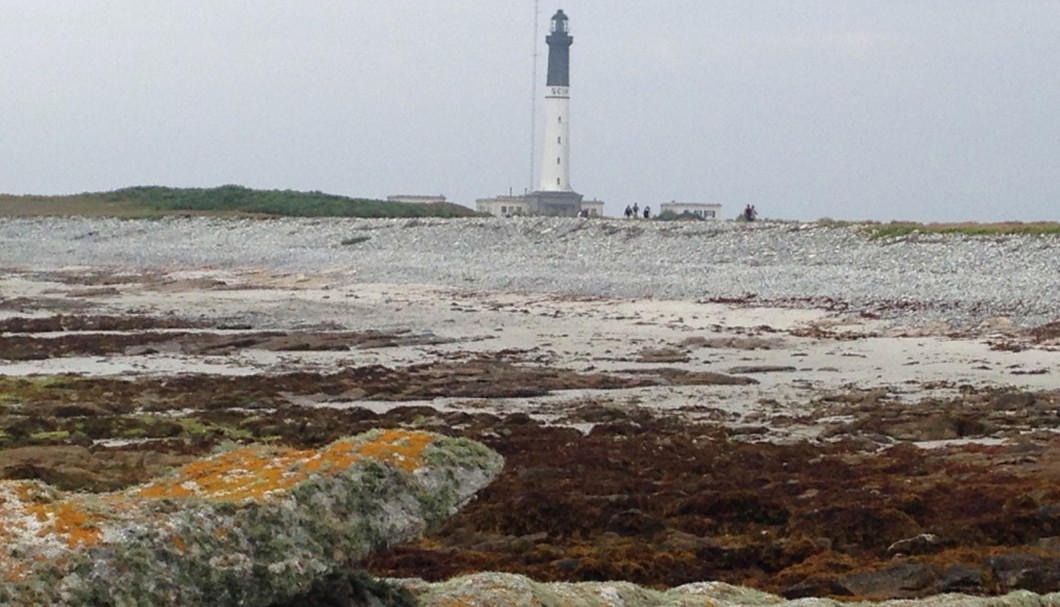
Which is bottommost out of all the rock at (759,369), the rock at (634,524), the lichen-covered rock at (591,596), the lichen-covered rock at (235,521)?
the rock at (759,369)

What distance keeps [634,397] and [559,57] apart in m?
72.6

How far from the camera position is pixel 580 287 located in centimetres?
3631

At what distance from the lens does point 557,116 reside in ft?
293

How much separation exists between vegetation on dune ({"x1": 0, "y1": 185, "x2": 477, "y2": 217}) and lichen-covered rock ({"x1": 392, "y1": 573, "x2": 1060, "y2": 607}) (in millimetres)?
67069

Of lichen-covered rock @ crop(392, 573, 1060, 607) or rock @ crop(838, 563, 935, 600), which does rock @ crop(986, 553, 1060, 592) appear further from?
lichen-covered rock @ crop(392, 573, 1060, 607)

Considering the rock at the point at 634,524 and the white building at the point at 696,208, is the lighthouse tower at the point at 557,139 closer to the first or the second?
the white building at the point at 696,208

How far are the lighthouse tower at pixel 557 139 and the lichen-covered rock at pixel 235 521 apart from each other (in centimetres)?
8201

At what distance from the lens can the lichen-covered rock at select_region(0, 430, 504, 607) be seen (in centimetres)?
258

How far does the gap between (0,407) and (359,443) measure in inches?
592

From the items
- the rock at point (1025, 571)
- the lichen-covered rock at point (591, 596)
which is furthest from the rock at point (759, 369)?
the lichen-covered rock at point (591, 596)

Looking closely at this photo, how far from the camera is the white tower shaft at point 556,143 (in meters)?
88.0

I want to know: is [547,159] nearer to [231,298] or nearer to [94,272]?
[94,272]

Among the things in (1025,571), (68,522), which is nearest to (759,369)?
(1025,571)

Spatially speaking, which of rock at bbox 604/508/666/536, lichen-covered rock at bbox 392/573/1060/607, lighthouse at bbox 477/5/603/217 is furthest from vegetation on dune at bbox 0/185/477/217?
lichen-covered rock at bbox 392/573/1060/607
